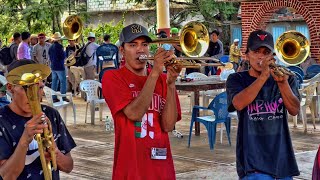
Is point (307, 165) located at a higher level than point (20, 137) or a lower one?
lower

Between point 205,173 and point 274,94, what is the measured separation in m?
3.90

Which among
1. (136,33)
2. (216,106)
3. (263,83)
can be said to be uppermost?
(136,33)

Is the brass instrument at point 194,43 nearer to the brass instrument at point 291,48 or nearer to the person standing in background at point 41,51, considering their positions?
the brass instrument at point 291,48

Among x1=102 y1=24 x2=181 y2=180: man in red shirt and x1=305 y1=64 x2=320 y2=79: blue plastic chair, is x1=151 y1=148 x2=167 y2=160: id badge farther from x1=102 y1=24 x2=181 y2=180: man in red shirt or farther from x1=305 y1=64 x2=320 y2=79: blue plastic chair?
x1=305 y1=64 x2=320 y2=79: blue plastic chair

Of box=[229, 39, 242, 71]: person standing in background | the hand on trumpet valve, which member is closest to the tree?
box=[229, 39, 242, 71]: person standing in background

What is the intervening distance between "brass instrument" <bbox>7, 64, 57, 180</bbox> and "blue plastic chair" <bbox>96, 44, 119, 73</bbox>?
13.4m

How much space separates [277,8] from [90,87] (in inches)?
293

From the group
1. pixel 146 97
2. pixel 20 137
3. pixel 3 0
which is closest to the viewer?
pixel 20 137

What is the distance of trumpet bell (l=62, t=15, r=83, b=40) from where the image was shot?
16.6 meters

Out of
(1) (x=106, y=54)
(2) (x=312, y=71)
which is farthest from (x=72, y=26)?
(2) (x=312, y=71)

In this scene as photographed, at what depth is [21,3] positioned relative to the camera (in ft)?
98.3

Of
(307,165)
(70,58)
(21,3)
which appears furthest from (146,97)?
(21,3)

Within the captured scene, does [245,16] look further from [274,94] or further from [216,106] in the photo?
[274,94]

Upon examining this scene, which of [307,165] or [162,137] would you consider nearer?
[162,137]
